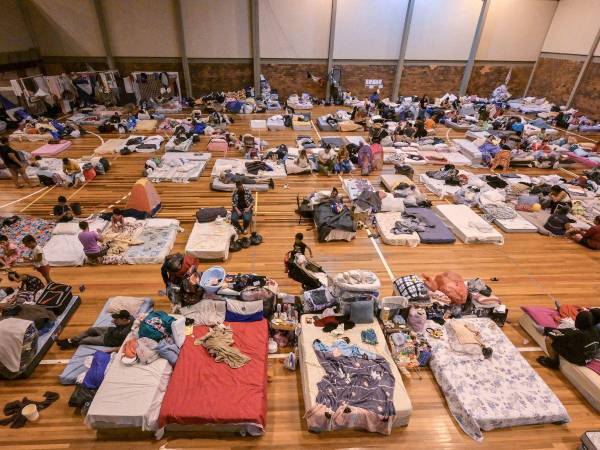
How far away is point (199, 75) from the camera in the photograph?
782 inches

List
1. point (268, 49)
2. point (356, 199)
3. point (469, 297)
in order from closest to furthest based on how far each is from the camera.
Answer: point (469, 297), point (356, 199), point (268, 49)

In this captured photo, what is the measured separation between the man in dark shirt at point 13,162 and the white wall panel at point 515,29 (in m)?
23.6

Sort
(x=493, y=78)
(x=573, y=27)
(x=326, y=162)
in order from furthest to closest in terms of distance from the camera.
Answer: (x=493, y=78), (x=573, y=27), (x=326, y=162)

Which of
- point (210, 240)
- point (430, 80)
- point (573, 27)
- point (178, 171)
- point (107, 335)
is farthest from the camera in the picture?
point (430, 80)

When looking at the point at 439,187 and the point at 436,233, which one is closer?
the point at 436,233

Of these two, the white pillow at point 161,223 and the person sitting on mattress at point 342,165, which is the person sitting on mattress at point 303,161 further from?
the white pillow at point 161,223

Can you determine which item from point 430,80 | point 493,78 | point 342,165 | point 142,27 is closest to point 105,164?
point 342,165

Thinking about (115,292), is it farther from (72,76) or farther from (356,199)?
(72,76)

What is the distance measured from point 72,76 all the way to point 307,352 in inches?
758

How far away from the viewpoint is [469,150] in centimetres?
1377

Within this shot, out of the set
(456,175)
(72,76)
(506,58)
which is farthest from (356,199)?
(506,58)

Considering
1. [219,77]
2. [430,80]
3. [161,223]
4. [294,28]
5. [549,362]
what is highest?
[294,28]

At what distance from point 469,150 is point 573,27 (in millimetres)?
12440

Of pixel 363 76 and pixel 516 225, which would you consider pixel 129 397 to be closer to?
pixel 516 225
